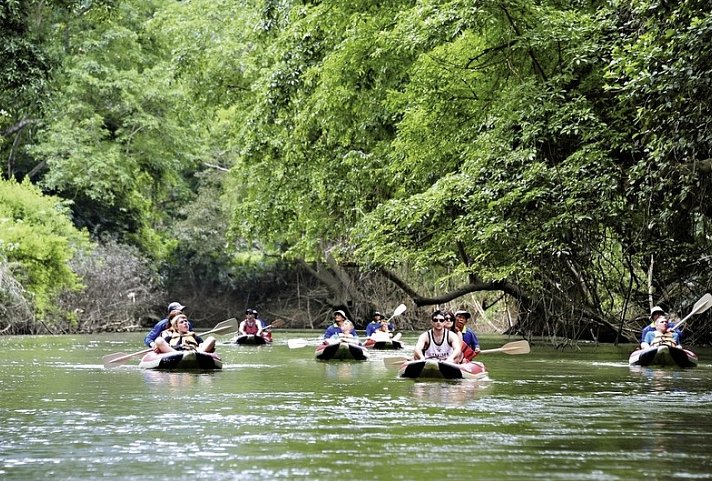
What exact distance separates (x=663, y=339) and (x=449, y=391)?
22.9 feet

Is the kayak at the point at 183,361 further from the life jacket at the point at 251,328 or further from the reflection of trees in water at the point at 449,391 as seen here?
the life jacket at the point at 251,328

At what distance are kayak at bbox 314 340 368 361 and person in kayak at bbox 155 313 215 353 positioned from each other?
11.1ft

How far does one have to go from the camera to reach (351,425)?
437 inches

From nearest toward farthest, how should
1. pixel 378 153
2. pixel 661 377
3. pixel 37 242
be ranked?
pixel 661 377
pixel 378 153
pixel 37 242

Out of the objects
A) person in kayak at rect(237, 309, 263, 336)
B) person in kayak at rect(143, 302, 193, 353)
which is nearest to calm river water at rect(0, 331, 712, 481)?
person in kayak at rect(143, 302, 193, 353)

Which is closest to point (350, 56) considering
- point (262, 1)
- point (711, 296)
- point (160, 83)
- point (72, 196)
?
point (262, 1)

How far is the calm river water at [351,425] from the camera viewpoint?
8.36 meters

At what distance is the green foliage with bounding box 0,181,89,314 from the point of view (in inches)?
1499

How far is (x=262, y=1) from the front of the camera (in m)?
31.0

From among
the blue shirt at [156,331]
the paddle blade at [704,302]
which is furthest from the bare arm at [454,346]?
the paddle blade at [704,302]

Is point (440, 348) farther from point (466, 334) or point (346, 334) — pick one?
point (346, 334)

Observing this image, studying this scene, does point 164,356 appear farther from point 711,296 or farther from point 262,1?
point 262,1

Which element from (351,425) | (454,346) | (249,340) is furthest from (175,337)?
(249,340)

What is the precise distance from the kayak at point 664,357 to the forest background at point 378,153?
2186mm
